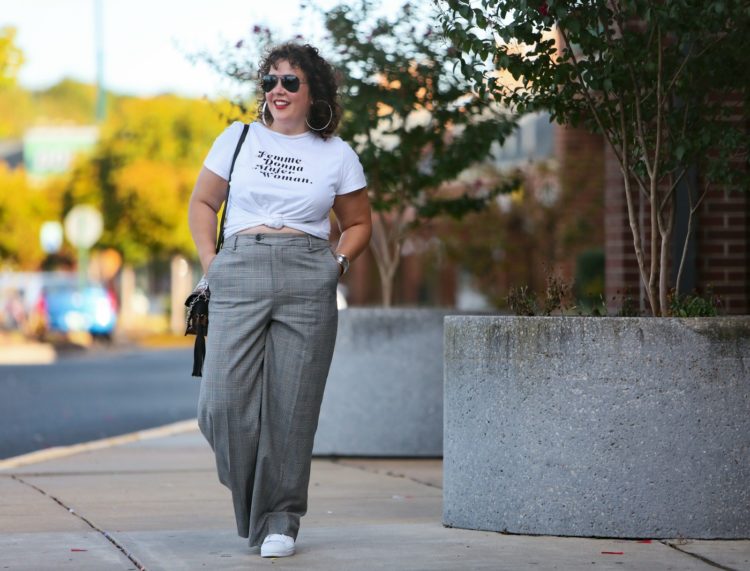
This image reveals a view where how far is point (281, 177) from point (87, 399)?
11.4 meters

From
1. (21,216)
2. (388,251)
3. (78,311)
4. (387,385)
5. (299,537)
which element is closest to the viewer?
(299,537)

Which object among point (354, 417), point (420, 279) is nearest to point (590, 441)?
point (354, 417)

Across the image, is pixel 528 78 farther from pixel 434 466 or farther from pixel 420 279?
pixel 420 279

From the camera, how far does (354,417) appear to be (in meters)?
9.49

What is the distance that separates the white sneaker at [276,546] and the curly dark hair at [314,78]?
58.1 inches

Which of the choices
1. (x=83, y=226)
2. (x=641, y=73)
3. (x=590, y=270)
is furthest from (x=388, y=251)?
(x=83, y=226)

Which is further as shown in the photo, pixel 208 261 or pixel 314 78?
pixel 314 78

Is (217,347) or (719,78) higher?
(719,78)

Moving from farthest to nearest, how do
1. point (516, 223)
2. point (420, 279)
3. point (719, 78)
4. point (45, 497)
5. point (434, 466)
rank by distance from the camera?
point (420, 279), point (516, 223), point (434, 466), point (45, 497), point (719, 78)

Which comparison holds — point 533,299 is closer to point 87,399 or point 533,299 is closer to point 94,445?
point 94,445

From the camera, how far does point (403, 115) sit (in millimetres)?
9758

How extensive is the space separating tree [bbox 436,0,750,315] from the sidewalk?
124cm

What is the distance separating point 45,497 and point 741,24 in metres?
3.93

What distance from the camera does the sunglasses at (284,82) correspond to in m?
5.80
